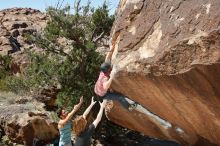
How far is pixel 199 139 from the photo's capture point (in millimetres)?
7973

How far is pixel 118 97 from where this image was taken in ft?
26.3

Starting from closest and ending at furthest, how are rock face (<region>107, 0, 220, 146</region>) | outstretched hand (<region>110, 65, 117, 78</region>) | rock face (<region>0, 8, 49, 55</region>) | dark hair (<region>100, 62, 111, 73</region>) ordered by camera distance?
rock face (<region>107, 0, 220, 146</region>) < outstretched hand (<region>110, 65, 117, 78</region>) < dark hair (<region>100, 62, 111, 73</region>) < rock face (<region>0, 8, 49, 55</region>)

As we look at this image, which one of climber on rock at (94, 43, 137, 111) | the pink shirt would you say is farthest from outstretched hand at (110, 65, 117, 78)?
the pink shirt

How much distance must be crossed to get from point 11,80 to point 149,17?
11.1 meters

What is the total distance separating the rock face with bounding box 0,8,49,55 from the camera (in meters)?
27.3

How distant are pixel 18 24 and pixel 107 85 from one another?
947 inches

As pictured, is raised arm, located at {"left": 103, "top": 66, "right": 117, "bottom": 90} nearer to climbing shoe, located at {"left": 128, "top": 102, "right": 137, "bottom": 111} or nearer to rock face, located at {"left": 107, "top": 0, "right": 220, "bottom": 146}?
rock face, located at {"left": 107, "top": 0, "right": 220, "bottom": 146}

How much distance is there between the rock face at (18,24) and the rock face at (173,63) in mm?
19186

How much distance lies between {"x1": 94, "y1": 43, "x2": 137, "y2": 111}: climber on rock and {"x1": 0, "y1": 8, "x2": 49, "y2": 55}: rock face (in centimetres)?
1831

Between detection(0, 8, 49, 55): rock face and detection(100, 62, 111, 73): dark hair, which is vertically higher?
detection(100, 62, 111, 73): dark hair

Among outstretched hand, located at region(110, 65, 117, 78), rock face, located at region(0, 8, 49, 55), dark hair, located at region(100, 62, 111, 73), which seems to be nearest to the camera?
outstretched hand, located at region(110, 65, 117, 78)

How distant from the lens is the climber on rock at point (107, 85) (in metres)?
7.58

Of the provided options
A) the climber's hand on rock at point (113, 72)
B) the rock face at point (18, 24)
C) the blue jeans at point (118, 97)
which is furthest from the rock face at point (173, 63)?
the rock face at point (18, 24)

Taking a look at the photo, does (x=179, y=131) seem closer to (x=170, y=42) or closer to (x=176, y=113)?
(x=176, y=113)
